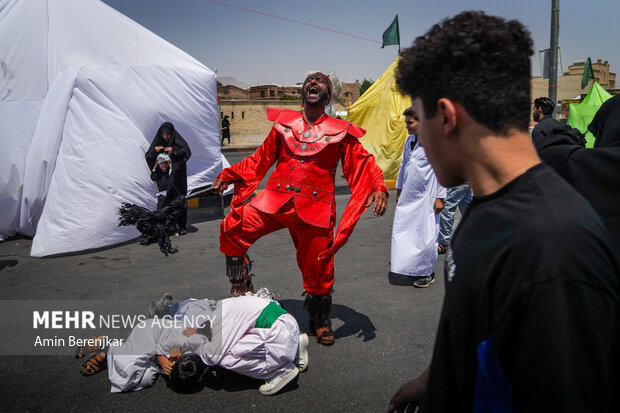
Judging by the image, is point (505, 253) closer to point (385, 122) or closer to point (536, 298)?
point (536, 298)

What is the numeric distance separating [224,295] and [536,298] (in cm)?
386

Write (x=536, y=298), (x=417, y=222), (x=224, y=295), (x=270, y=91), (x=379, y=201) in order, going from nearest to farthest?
(x=536, y=298)
(x=379, y=201)
(x=224, y=295)
(x=417, y=222)
(x=270, y=91)

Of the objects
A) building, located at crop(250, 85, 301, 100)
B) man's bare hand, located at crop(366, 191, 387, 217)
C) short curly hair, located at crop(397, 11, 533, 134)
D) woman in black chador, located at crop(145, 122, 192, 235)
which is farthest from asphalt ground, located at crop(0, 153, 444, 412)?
building, located at crop(250, 85, 301, 100)

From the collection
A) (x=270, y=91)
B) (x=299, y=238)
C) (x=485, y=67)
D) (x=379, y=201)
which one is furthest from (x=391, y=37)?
Answer: (x=270, y=91)

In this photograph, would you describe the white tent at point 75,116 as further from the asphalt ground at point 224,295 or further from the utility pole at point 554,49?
the utility pole at point 554,49

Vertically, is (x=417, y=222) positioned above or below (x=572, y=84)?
below

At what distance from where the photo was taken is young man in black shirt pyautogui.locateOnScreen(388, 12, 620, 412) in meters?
0.79

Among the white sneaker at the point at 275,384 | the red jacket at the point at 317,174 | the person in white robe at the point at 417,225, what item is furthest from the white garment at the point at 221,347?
the person in white robe at the point at 417,225

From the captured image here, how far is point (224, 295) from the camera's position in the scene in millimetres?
4422

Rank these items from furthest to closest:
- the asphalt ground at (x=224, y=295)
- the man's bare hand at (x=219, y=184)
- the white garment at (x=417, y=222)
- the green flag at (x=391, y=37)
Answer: the green flag at (x=391, y=37) < the white garment at (x=417, y=222) < the man's bare hand at (x=219, y=184) < the asphalt ground at (x=224, y=295)

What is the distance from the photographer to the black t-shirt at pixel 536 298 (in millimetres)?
784

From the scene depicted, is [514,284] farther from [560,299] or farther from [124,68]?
[124,68]

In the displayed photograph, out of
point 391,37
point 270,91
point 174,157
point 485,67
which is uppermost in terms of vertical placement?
point 270,91

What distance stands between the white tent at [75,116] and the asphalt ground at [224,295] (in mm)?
432
